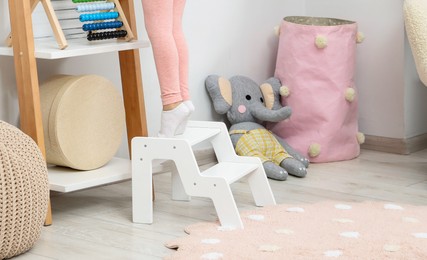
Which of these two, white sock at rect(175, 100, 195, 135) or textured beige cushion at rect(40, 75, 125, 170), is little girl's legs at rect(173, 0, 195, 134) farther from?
textured beige cushion at rect(40, 75, 125, 170)

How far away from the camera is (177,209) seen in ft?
7.93

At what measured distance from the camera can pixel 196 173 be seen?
2.17 meters

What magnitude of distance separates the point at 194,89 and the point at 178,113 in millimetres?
676

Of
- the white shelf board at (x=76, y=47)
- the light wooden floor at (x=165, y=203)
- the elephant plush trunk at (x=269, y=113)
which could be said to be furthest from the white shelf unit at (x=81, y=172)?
the elephant plush trunk at (x=269, y=113)

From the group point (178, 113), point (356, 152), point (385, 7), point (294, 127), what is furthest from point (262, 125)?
point (178, 113)

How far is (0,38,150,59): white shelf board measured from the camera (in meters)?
2.17

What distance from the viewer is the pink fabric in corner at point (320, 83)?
2992mm

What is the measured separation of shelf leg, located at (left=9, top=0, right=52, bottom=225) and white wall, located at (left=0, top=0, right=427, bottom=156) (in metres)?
0.65

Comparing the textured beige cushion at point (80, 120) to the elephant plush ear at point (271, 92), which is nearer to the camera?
the textured beige cushion at point (80, 120)

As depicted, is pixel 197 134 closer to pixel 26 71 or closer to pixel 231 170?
pixel 231 170

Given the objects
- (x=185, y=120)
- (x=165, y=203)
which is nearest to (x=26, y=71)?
(x=185, y=120)

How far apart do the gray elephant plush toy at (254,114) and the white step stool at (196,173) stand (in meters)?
0.39

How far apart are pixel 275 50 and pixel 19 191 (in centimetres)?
159

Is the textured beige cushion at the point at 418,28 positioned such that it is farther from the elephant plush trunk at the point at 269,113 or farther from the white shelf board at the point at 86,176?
the white shelf board at the point at 86,176
